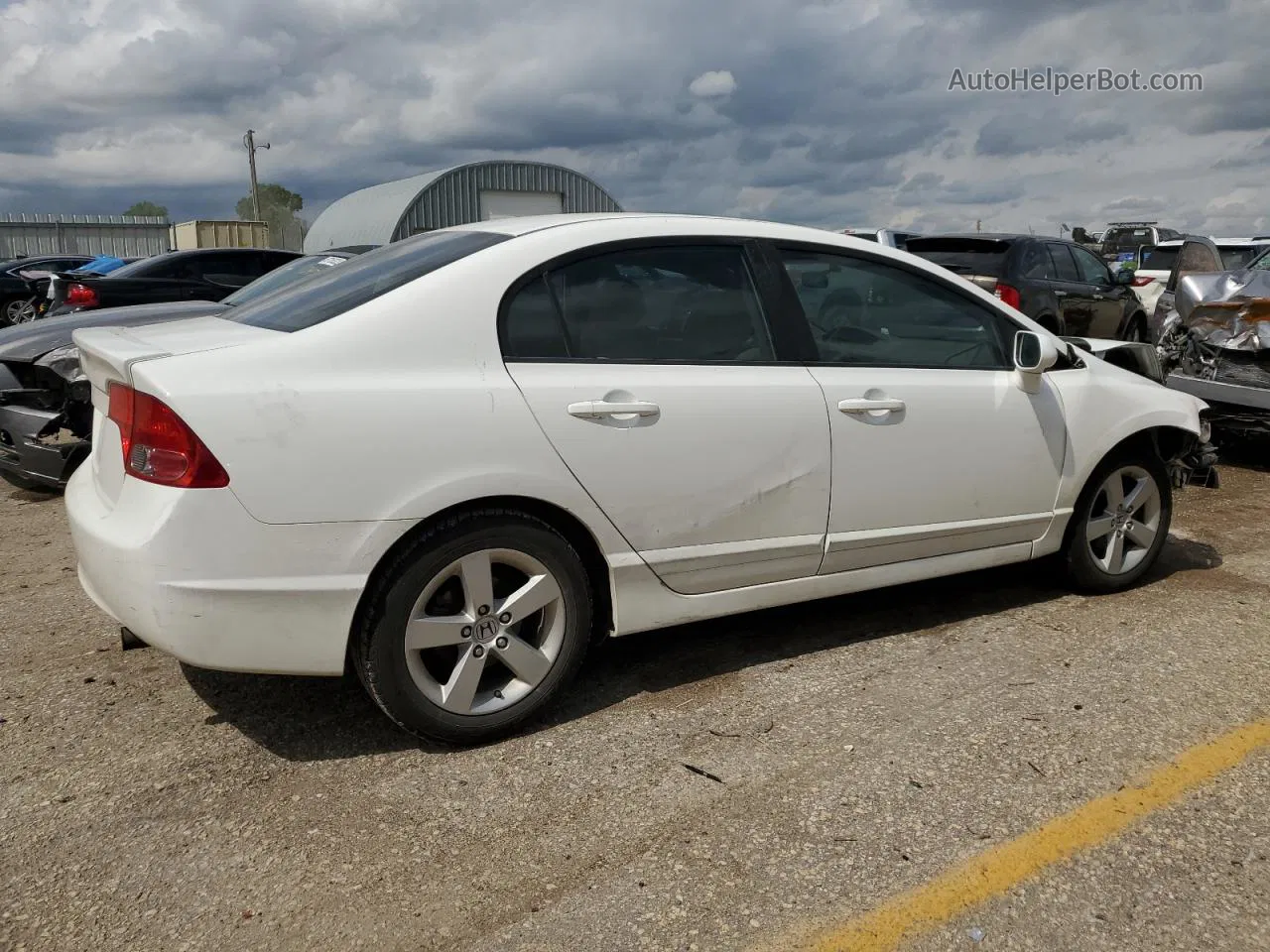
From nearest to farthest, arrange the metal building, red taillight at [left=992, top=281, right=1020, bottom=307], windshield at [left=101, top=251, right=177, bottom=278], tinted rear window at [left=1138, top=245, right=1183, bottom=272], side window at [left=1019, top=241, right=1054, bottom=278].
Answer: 1. red taillight at [left=992, top=281, right=1020, bottom=307]
2. side window at [left=1019, top=241, right=1054, bottom=278]
3. windshield at [left=101, top=251, right=177, bottom=278]
4. tinted rear window at [left=1138, top=245, right=1183, bottom=272]
5. the metal building

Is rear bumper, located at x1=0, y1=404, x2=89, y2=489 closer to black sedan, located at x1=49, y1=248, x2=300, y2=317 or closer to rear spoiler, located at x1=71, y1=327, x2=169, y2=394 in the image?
rear spoiler, located at x1=71, y1=327, x2=169, y2=394

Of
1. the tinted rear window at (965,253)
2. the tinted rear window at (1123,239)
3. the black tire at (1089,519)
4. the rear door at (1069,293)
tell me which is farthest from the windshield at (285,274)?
the tinted rear window at (1123,239)

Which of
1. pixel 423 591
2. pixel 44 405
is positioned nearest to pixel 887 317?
pixel 423 591

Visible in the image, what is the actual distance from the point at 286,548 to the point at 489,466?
580 millimetres

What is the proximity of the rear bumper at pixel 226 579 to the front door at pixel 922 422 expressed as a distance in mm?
1706

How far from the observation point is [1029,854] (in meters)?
2.55

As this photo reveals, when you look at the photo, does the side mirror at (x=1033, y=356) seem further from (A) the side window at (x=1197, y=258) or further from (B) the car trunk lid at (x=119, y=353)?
(A) the side window at (x=1197, y=258)

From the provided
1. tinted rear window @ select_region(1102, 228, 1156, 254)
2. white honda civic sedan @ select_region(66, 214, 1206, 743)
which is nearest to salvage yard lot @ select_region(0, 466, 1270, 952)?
white honda civic sedan @ select_region(66, 214, 1206, 743)

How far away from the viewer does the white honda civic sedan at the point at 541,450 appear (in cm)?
272

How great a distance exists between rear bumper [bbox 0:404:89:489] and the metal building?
24.8 meters

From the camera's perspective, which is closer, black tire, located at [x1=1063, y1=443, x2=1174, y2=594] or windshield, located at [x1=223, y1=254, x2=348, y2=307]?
black tire, located at [x1=1063, y1=443, x2=1174, y2=594]

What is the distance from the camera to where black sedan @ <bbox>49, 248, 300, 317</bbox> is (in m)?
9.44

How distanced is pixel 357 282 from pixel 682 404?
1.11m

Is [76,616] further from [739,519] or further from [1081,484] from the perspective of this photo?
[1081,484]
